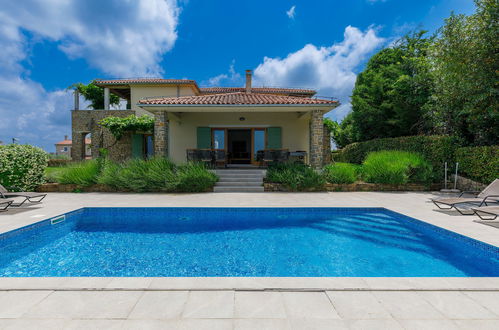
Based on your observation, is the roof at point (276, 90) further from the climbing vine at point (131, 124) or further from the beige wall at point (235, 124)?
the climbing vine at point (131, 124)

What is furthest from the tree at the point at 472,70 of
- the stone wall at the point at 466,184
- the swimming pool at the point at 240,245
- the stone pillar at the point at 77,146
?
the stone pillar at the point at 77,146

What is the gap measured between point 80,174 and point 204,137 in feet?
20.2

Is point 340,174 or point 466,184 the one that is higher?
point 340,174

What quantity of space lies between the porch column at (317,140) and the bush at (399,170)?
1996 mm

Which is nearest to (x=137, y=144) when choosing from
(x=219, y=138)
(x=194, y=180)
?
(x=219, y=138)

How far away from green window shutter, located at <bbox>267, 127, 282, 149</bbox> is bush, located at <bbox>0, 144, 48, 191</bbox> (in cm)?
1002

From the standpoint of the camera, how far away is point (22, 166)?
845 cm

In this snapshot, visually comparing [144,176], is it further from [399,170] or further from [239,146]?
[399,170]

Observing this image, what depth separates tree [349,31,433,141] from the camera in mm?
12305

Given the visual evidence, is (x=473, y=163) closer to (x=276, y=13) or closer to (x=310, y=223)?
(x=310, y=223)

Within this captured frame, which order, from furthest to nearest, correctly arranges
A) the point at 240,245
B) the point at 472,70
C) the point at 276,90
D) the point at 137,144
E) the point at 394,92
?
the point at 276,90
the point at 137,144
the point at 394,92
the point at 472,70
the point at 240,245

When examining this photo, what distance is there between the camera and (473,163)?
8742mm

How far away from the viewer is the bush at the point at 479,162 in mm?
8047

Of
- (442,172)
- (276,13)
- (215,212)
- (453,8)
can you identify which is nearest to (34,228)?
(215,212)
